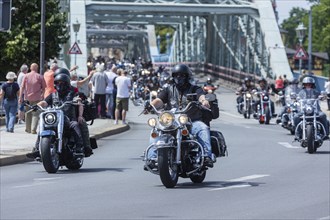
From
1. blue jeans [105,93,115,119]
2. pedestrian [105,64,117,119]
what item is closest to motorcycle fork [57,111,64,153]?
pedestrian [105,64,117,119]

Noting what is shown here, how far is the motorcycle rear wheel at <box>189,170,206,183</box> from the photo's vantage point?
15776 millimetres

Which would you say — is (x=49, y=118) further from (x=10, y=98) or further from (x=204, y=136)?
(x=10, y=98)

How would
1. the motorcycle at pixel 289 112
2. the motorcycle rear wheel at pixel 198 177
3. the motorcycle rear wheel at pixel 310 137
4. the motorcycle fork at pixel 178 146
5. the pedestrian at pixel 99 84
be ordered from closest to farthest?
the motorcycle fork at pixel 178 146, the motorcycle rear wheel at pixel 198 177, the motorcycle rear wheel at pixel 310 137, the motorcycle at pixel 289 112, the pedestrian at pixel 99 84

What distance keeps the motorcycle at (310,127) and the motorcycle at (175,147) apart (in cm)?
780

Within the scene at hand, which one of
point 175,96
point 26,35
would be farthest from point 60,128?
point 26,35

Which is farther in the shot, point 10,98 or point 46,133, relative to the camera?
point 10,98

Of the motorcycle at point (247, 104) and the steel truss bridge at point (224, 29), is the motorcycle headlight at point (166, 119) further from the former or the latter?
the steel truss bridge at point (224, 29)

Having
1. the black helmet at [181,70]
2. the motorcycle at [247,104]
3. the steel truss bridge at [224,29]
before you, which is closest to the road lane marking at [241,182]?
the black helmet at [181,70]

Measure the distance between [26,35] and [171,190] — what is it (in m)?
34.2

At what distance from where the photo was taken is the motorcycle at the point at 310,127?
75.2ft

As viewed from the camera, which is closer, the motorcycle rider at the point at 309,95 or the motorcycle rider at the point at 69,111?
the motorcycle rider at the point at 69,111

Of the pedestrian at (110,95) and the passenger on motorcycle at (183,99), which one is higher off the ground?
the passenger on motorcycle at (183,99)

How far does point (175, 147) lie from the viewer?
14719mm

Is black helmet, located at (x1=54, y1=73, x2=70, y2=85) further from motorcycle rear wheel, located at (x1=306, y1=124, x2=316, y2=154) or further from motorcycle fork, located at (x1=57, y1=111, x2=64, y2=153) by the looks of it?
motorcycle rear wheel, located at (x1=306, y1=124, x2=316, y2=154)
